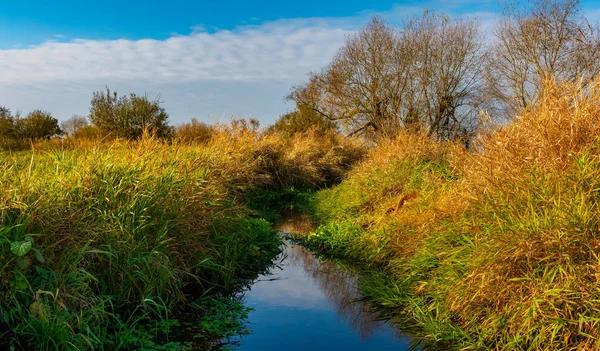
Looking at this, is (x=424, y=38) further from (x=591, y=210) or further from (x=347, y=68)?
(x=591, y=210)

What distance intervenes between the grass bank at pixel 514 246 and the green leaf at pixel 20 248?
340 cm

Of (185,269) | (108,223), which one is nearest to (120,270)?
(108,223)

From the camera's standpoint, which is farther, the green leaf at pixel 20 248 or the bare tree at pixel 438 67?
the bare tree at pixel 438 67

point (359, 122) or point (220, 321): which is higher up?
point (359, 122)

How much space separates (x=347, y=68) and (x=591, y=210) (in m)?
22.1

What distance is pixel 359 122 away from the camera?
1062 inches

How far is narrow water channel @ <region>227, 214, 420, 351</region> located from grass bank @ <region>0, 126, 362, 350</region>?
1.48 ft

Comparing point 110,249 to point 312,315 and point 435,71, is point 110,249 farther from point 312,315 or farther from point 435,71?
point 435,71

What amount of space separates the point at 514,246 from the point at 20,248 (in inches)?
151

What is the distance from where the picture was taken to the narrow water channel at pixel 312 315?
181 inches

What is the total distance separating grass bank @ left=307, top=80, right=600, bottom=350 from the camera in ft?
12.5

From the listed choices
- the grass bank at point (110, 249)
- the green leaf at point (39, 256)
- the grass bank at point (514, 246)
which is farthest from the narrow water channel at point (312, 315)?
the green leaf at point (39, 256)

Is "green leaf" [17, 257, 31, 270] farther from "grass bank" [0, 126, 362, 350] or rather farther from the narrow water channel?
the narrow water channel

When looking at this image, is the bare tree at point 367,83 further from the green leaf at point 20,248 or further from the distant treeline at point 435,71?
the green leaf at point 20,248
